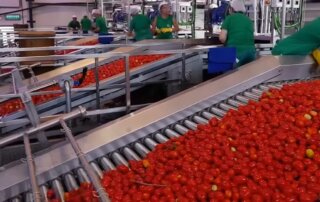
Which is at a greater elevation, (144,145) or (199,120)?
(199,120)

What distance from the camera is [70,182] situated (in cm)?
218

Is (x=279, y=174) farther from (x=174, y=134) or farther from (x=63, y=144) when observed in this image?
(x=63, y=144)

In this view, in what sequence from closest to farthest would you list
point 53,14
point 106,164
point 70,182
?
point 70,182
point 106,164
point 53,14

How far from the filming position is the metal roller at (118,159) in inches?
90.0

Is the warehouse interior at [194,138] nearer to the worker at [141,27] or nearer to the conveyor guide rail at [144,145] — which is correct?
the conveyor guide rail at [144,145]

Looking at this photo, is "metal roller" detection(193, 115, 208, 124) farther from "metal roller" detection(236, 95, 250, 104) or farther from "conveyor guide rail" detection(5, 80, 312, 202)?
"metal roller" detection(236, 95, 250, 104)

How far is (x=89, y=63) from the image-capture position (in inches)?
191

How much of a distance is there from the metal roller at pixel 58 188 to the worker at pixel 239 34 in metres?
2.87

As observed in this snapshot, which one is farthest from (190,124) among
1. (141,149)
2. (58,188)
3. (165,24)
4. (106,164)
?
(165,24)

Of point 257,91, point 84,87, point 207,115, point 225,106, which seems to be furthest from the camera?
point 84,87

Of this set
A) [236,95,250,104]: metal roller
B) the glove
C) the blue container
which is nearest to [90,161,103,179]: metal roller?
[236,95,250,104]: metal roller

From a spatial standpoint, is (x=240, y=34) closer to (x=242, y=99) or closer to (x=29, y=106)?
(x=242, y=99)

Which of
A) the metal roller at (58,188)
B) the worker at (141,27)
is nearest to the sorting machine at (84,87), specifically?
the metal roller at (58,188)

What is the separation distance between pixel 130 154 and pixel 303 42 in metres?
2.11
